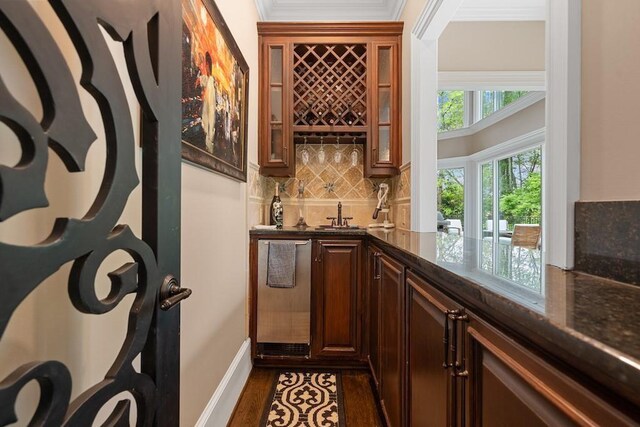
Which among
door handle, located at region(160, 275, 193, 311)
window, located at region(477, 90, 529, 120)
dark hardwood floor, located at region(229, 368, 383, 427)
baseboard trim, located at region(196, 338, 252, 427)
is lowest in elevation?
dark hardwood floor, located at region(229, 368, 383, 427)

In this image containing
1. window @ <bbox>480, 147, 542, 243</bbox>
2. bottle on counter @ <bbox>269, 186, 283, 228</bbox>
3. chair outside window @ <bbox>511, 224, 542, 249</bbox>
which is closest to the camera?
bottle on counter @ <bbox>269, 186, 283, 228</bbox>

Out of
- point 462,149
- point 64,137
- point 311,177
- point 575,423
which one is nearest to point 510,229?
point 462,149

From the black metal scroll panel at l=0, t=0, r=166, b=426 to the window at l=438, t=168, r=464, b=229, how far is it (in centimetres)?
672

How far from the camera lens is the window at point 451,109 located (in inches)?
267

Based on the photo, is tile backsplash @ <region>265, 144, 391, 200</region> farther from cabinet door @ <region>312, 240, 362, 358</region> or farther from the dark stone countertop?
the dark stone countertop

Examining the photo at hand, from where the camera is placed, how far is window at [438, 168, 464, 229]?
6.60 m

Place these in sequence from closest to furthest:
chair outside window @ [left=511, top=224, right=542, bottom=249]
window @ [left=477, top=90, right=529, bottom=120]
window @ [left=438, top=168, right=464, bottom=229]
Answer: chair outside window @ [left=511, top=224, right=542, bottom=249]
window @ [left=477, top=90, right=529, bottom=120]
window @ [left=438, top=168, right=464, bottom=229]

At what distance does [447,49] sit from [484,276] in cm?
361

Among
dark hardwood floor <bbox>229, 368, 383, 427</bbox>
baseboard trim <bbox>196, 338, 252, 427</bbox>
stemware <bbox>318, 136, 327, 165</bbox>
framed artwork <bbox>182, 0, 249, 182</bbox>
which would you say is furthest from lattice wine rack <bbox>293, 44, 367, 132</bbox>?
dark hardwood floor <bbox>229, 368, 383, 427</bbox>

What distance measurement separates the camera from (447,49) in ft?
11.6

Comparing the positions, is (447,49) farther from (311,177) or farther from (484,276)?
(484,276)

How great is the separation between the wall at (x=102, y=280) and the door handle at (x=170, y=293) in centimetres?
18

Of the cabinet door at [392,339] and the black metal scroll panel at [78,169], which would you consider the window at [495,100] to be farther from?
the black metal scroll panel at [78,169]

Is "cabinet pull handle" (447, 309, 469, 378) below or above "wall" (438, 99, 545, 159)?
below
